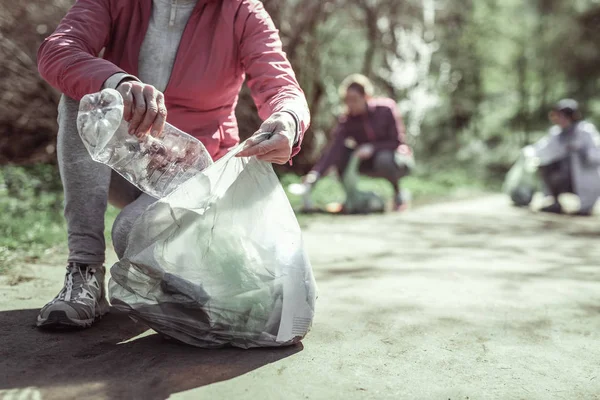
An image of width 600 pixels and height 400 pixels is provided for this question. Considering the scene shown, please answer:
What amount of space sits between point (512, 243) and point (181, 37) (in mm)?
3031

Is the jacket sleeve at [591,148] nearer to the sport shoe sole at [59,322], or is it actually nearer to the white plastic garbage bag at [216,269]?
the white plastic garbage bag at [216,269]

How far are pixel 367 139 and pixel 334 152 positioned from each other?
36 cm

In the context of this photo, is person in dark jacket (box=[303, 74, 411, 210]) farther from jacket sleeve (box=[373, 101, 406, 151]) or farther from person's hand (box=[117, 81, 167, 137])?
person's hand (box=[117, 81, 167, 137])

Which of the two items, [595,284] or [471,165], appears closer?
[595,284]

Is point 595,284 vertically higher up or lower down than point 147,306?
lower down

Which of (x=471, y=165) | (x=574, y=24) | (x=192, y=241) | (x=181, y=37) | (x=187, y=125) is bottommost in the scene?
(x=471, y=165)

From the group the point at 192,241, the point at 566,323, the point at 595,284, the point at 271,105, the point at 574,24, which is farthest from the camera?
the point at 574,24

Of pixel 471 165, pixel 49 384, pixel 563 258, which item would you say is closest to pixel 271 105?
pixel 49 384

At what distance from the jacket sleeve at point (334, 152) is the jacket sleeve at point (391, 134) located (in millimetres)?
347

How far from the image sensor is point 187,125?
2301 mm

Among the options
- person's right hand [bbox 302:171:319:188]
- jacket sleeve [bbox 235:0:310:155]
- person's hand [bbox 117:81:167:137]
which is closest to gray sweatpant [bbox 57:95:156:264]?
person's hand [bbox 117:81:167:137]

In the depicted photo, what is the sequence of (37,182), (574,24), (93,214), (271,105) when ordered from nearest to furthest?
(271,105)
(93,214)
(37,182)
(574,24)

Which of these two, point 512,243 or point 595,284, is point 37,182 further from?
point 595,284

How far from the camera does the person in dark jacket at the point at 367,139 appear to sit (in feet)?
21.7
